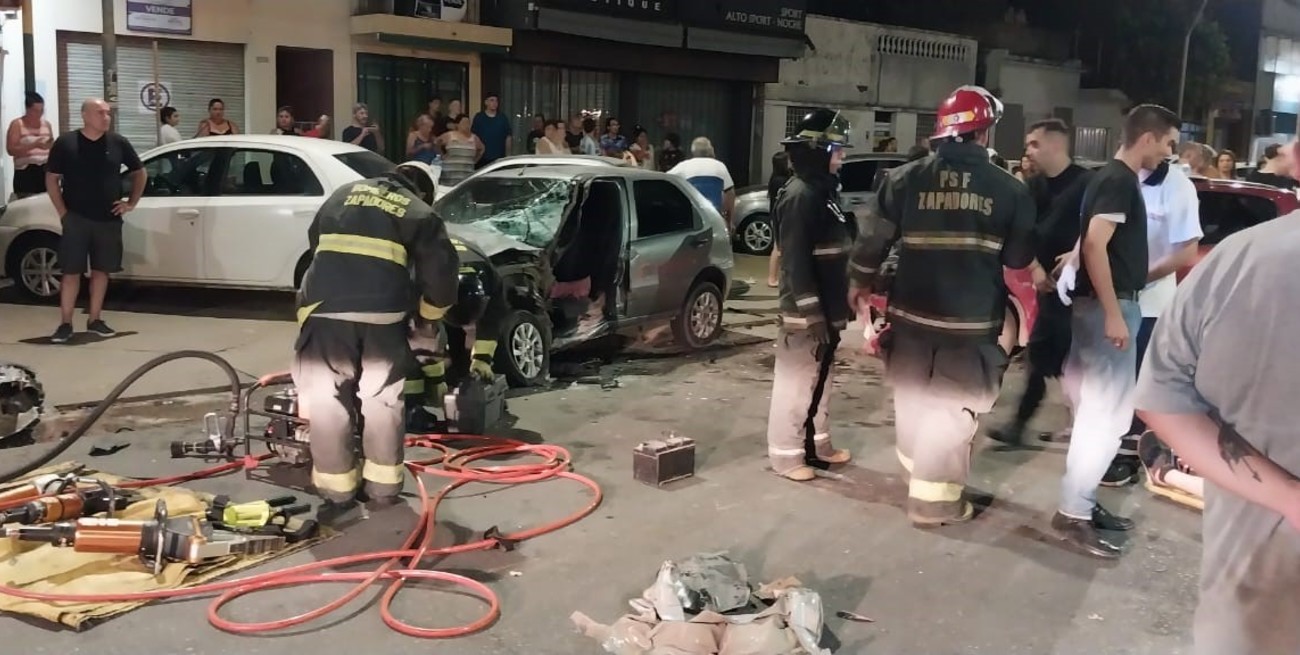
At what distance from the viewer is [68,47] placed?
13797mm

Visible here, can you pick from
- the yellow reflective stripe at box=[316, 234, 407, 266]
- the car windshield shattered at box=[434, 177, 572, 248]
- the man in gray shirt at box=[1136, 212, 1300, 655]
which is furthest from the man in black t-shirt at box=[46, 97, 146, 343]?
the man in gray shirt at box=[1136, 212, 1300, 655]

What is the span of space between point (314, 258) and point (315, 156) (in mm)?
5566

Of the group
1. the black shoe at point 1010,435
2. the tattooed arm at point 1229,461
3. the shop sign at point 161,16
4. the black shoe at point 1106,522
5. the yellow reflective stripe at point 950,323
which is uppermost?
the shop sign at point 161,16

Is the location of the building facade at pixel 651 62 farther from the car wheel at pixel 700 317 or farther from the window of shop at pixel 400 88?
the car wheel at pixel 700 317

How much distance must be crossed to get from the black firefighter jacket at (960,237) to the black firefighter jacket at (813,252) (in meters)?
0.59


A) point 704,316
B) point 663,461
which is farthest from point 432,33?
point 663,461

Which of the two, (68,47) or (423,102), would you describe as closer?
(68,47)

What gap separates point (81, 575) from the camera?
174 inches

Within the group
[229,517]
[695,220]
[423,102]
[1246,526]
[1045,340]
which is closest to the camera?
[1246,526]

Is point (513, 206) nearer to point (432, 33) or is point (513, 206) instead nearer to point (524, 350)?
point (524, 350)

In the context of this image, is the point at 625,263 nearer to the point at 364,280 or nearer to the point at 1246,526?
the point at 364,280

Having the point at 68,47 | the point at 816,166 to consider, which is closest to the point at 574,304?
the point at 816,166

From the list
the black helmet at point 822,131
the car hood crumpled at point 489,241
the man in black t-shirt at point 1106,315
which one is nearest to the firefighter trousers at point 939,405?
the man in black t-shirt at point 1106,315

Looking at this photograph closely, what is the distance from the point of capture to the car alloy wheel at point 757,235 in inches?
659
